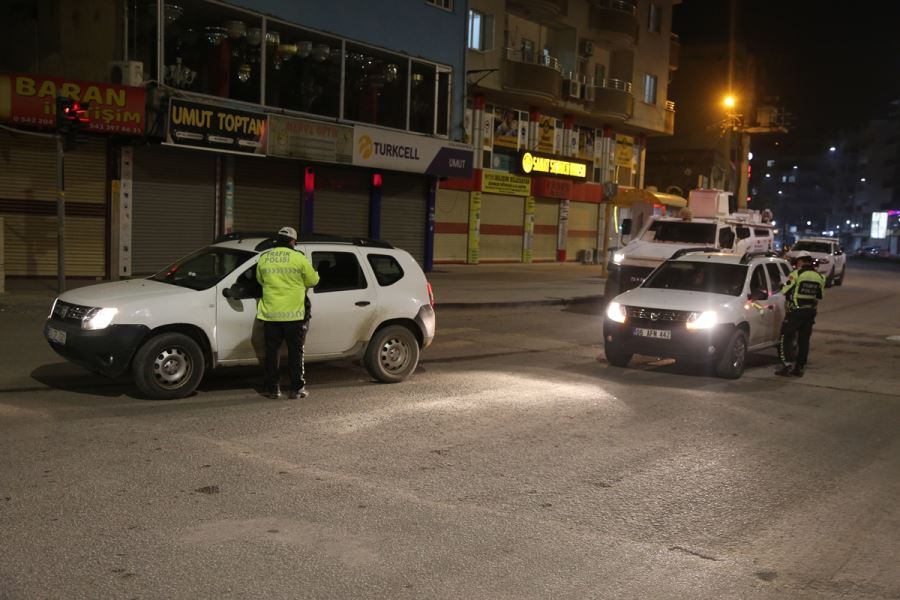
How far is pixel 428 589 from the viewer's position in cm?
438

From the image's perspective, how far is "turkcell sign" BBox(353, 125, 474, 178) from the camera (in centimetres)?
2522

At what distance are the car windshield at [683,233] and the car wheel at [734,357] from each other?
29.4 feet

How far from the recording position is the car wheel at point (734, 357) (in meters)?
11.0

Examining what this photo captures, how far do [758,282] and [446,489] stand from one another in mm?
7787

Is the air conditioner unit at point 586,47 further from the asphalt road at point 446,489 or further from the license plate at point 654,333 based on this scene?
the asphalt road at point 446,489

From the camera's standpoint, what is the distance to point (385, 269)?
398 inches

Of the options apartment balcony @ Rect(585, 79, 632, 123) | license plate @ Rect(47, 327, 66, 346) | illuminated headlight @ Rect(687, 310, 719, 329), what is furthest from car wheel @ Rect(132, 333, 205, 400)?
apartment balcony @ Rect(585, 79, 632, 123)

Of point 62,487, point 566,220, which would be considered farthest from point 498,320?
point 566,220

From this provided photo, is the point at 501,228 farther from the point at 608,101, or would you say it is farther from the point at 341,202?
the point at 341,202

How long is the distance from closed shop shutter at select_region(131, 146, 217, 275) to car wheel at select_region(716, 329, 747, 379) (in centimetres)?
1454

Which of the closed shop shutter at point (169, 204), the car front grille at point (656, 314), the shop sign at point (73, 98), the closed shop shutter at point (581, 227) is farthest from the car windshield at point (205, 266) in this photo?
the closed shop shutter at point (581, 227)

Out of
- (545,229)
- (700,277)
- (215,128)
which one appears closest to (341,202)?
(215,128)

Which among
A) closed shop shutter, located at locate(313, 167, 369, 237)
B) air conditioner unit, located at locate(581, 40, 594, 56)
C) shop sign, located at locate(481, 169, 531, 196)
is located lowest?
closed shop shutter, located at locate(313, 167, 369, 237)

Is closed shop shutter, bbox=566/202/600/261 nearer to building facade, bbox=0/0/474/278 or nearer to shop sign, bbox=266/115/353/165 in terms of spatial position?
building facade, bbox=0/0/474/278
